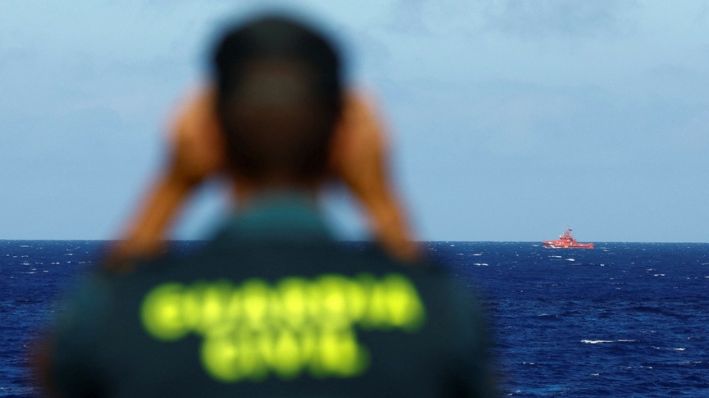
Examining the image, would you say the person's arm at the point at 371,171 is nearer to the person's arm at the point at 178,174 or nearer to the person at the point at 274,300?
the person at the point at 274,300

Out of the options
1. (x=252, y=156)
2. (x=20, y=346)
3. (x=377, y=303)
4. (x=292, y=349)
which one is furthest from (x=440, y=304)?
(x=20, y=346)

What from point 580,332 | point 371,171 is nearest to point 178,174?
point 371,171

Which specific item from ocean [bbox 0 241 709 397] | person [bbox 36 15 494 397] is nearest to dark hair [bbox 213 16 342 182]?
person [bbox 36 15 494 397]

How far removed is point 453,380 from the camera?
2.41m

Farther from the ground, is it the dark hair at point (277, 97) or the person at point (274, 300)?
the dark hair at point (277, 97)

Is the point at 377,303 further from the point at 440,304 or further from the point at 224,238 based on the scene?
the point at 224,238

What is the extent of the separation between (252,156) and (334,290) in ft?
1.10

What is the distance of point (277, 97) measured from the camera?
7.91 ft

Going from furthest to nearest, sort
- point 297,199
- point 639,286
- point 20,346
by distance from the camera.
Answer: point 639,286, point 20,346, point 297,199

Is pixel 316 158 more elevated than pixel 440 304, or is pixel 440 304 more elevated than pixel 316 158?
pixel 316 158

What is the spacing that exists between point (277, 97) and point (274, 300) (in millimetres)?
399

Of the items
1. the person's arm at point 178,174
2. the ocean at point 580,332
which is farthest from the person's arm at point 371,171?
the ocean at point 580,332

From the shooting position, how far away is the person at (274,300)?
2.31m

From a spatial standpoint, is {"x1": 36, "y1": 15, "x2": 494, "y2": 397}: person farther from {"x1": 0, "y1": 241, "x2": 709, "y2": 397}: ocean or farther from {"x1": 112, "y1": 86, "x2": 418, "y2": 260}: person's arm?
{"x1": 0, "y1": 241, "x2": 709, "y2": 397}: ocean
